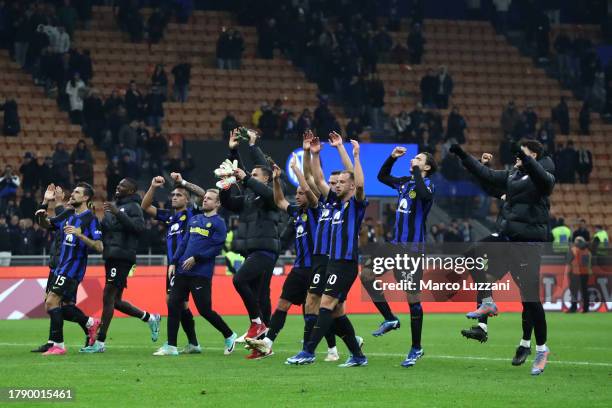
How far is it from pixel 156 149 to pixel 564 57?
15.7m

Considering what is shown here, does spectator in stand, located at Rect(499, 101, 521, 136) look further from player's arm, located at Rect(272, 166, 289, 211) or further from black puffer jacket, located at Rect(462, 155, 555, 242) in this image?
black puffer jacket, located at Rect(462, 155, 555, 242)

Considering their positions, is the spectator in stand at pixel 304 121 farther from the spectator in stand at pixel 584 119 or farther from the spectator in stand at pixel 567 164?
the spectator in stand at pixel 584 119

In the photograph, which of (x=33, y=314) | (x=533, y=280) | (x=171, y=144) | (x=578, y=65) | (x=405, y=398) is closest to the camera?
(x=405, y=398)

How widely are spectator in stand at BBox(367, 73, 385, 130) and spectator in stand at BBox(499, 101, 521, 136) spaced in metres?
3.79

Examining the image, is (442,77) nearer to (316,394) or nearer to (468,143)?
(468,143)

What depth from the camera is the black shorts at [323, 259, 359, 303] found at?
545 inches

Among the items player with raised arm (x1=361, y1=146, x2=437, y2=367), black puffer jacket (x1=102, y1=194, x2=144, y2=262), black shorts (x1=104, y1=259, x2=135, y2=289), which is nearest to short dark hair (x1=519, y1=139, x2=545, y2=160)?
player with raised arm (x1=361, y1=146, x2=437, y2=367)

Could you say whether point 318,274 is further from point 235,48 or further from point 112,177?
point 235,48

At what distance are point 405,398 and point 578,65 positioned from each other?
32320mm

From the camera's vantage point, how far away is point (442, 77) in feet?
127

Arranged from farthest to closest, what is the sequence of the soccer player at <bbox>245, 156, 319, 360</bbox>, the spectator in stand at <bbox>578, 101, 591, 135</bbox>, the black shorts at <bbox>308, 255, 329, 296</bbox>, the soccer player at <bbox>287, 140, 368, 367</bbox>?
1. the spectator in stand at <bbox>578, 101, 591, 135</bbox>
2. the soccer player at <bbox>245, 156, 319, 360</bbox>
3. the black shorts at <bbox>308, 255, 329, 296</bbox>
4. the soccer player at <bbox>287, 140, 368, 367</bbox>

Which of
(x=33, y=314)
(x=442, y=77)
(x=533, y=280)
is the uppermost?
(x=442, y=77)

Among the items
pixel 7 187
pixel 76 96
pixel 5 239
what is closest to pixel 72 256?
pixel 5 239

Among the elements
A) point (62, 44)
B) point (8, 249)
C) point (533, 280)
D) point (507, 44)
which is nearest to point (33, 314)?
point (8, 249)
